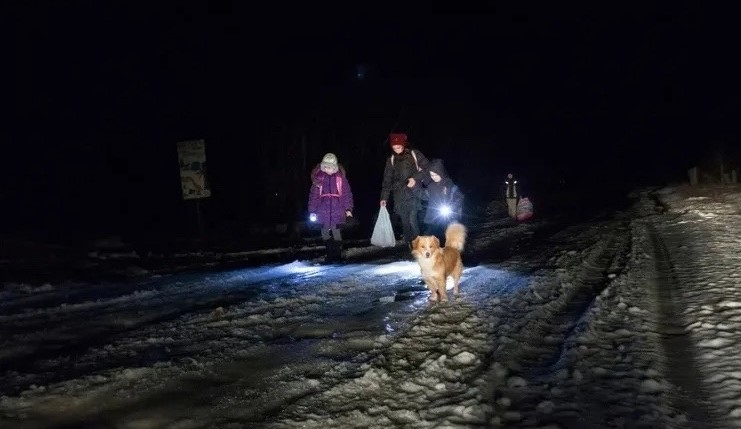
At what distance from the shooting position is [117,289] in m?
8.44

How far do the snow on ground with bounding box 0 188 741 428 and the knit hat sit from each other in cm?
207

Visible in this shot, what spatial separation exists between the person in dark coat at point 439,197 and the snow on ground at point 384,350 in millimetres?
1306

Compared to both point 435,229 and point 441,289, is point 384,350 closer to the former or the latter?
point 441,289

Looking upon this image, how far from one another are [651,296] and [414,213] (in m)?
4.16

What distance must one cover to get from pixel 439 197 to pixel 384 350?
195 inches

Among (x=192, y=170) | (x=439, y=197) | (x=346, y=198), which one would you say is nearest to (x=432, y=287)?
(x=439, y=197)

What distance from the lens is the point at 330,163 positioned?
9898 mm

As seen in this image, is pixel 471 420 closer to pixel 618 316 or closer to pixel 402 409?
pixel 402 409

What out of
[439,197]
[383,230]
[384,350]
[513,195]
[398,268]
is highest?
[439,197]

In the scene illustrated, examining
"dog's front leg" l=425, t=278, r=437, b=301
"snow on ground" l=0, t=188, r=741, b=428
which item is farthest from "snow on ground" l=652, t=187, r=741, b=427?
"dog's front leg" l=425, t=278, r=437, b=301

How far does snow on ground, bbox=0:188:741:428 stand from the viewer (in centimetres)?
378

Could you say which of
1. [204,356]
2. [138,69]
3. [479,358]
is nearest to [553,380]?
[479,358]

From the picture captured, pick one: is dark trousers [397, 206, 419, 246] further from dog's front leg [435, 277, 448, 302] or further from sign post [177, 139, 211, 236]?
sign post [177, 139, 211, 236]

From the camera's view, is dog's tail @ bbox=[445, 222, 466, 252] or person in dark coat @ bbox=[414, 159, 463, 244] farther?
person in dark coat @ bbox=[414, 159, 463, 244]
